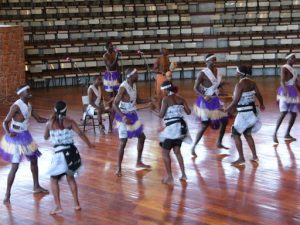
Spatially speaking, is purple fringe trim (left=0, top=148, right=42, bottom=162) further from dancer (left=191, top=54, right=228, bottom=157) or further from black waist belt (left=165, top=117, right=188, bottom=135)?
dancer (left=191, top=54, right=228, bottom=157)

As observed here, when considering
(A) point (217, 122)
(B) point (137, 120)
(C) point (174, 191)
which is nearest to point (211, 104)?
(A) point (217, 122)

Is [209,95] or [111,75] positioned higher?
[111,75]

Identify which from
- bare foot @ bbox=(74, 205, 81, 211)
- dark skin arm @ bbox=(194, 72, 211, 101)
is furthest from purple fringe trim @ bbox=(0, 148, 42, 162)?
dark skin arm @ bbox=(194, 72, 211, 101)

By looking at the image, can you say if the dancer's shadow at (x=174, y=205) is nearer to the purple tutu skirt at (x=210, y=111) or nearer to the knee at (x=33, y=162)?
the knee at (x=33, y=162)

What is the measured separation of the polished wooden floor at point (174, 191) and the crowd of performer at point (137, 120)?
0.82 ft

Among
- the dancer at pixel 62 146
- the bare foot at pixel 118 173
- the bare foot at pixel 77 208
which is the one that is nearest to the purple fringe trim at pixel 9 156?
the dancer at pixel 62 146

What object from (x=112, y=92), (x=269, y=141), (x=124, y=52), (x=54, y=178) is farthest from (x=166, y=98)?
(x=124, y=52)

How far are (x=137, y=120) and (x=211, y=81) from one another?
1631 millimetres

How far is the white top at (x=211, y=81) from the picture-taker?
10.0 metres

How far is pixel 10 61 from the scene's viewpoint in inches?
663

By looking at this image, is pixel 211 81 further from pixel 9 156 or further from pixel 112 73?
pixel 112 73

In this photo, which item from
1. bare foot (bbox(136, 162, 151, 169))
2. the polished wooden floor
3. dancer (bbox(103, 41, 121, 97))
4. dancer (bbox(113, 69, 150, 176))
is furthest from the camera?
dancer (bbox(103, 41, 121, 97))

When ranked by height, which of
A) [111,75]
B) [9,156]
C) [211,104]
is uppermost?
[111,75]

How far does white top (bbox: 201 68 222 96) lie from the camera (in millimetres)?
10016
